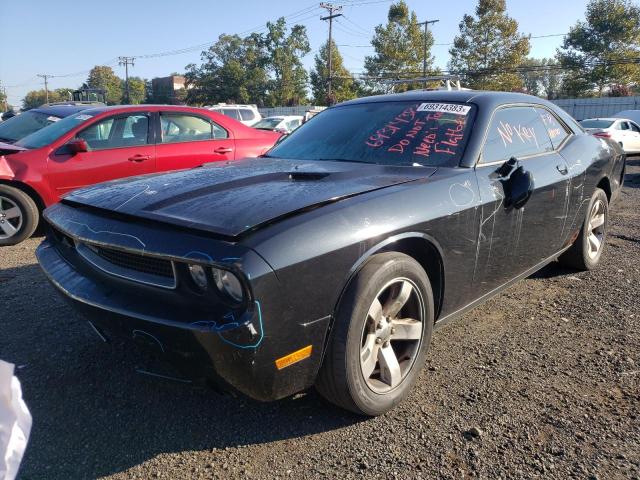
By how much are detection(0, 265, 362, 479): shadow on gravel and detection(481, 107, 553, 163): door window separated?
1863mm

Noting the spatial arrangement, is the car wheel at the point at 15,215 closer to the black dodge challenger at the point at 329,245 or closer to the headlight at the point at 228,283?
the black dodge challenger at the point at 329,245

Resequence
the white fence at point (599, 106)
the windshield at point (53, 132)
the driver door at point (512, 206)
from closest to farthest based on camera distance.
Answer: the driver door at point (512, 206) → the windshield at point (53, 132) → the white fence at point (599, 106)

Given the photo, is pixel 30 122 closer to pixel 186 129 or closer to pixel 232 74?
pixel 186 129

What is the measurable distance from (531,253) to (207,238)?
2.39 meters

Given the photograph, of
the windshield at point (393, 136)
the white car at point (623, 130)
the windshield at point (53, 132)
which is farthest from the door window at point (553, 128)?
the white car at point (623, 130)

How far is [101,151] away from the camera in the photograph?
579 centimetres

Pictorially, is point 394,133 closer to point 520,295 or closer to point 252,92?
point 520,295

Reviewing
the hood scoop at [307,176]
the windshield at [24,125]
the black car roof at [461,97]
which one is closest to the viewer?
the hood scoop at [307,176]

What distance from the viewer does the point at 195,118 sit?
660cm

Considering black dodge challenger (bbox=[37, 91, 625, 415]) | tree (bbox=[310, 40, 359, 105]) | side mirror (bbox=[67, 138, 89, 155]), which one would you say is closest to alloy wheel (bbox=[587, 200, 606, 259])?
black dodge challenger (bbox=[37, 91, 625, 415])

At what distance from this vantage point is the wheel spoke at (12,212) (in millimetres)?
5359

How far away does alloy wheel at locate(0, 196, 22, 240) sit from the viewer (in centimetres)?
534

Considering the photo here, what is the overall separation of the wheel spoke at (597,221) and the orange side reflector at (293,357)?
11.6 ft

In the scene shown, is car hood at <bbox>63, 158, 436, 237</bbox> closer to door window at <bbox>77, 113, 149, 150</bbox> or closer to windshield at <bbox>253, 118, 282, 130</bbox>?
door window at <bbox>77, 113, 149, 150</bbox>
